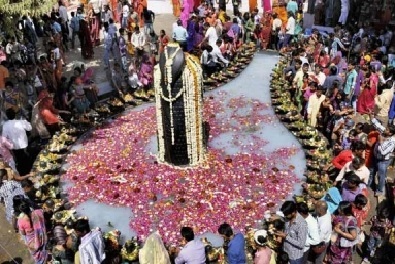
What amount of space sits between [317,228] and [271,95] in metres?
6.30

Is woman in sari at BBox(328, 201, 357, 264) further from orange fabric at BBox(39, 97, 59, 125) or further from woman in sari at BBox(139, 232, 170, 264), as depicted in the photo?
orange fabric at BBox(39, 97, 59, 125)

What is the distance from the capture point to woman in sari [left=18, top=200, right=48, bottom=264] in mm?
7617

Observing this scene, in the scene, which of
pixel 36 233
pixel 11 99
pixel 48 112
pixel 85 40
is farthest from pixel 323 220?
pixel 85 40

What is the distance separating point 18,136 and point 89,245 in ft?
15.0

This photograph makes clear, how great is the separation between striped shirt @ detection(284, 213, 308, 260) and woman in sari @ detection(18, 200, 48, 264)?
3.93 m

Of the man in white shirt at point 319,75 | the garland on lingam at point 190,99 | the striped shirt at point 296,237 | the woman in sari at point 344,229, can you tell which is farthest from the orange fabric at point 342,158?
the man in white shirt at point 319,75

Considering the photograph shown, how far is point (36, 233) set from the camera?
Answer: 25.3 ft

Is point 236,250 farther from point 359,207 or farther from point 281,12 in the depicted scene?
point 281,12

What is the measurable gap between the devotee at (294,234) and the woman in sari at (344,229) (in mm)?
627

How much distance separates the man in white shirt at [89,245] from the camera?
684 cm

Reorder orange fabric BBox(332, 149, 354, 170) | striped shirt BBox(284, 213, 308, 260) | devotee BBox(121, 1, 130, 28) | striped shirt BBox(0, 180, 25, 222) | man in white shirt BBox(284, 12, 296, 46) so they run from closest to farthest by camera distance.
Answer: striped shirt BBox(284, 213, 308, 260) < striped shirt BBox(0, 180, 25, 222) < orange fabric BBox(332, 149, 354, 170) < man in white shirt BBox(284, 12, 296, 46) < devotee BBox(121, 1, 130, 28)

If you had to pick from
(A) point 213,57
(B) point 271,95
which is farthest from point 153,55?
(B) point 271,95

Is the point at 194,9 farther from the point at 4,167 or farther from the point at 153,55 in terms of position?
the point at 4,167

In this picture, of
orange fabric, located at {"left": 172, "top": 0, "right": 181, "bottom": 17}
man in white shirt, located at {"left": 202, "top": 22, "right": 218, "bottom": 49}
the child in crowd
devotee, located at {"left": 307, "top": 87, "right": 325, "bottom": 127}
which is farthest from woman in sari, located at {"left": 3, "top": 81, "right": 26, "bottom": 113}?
orange fabric, located at {"left": 172, "top": 0, "right": 181, "bottom": 17}
